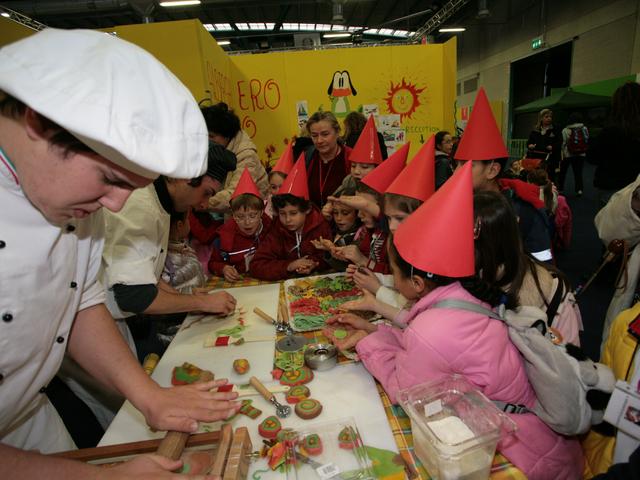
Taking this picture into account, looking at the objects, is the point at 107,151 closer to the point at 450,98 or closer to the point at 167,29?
the point at 167,29

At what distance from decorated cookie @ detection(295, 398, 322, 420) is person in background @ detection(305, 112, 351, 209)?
196 cm

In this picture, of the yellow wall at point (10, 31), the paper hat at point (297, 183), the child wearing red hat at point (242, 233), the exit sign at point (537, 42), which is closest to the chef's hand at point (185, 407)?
the child wearing red hat at point (242, 233)

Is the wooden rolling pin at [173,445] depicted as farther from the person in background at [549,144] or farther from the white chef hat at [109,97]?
the person in background at [549,144]

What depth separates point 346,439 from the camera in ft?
2.90

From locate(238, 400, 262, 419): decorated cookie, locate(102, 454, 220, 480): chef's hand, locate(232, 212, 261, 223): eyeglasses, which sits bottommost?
locate(238, 400, 262, 419): decorated cookie

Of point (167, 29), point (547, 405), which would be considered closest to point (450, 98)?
point (167, 29)

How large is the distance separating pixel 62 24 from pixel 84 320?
12378 millimetres

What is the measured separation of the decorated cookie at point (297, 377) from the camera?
1125mm

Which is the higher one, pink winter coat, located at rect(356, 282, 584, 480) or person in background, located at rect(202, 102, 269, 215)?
person in background, located at rect(202, 102, 269, 215)

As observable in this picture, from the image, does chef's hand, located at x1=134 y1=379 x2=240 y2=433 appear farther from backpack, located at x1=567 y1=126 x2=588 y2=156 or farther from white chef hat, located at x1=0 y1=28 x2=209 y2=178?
backpack, located at x1=567 y1=126 x2=588 y2=156

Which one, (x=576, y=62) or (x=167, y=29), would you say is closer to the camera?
(x=167, y=29)

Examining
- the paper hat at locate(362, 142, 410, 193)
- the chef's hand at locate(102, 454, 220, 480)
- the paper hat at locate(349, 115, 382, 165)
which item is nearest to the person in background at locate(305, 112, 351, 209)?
the paper hat at locate(349, 115, 382, 165)

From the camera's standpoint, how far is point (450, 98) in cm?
610

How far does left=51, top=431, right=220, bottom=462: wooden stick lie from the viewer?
2.65ft
